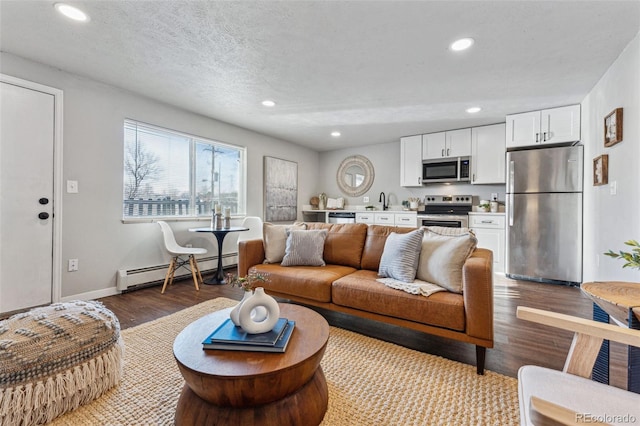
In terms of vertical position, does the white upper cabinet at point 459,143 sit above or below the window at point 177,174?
above

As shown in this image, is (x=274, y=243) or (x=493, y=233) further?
(x=493, y=233)

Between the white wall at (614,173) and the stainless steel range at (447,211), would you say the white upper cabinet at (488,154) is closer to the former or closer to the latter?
the stainless steel range at (447,211)

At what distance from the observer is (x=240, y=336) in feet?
4.11

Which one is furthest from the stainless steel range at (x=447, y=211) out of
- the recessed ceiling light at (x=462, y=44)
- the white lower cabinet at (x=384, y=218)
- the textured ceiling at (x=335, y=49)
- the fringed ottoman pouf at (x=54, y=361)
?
the fringed ottoman pouf at (x=54, y=361)

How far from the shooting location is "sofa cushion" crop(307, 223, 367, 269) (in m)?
2.70

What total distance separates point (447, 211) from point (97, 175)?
187 inches

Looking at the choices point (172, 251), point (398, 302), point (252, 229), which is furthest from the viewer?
point (252, 229)

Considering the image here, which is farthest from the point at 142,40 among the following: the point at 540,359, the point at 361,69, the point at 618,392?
the point at 540,359

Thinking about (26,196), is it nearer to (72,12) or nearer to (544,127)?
(72,12)

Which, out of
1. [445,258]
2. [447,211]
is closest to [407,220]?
[447,211]

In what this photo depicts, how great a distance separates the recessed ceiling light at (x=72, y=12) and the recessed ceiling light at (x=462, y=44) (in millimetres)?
2705

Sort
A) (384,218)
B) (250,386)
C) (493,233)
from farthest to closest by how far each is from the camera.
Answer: (384,218) → (493,233) → (250,386)

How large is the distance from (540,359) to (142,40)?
12.0 ft

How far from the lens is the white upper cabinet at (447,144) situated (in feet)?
14.9
